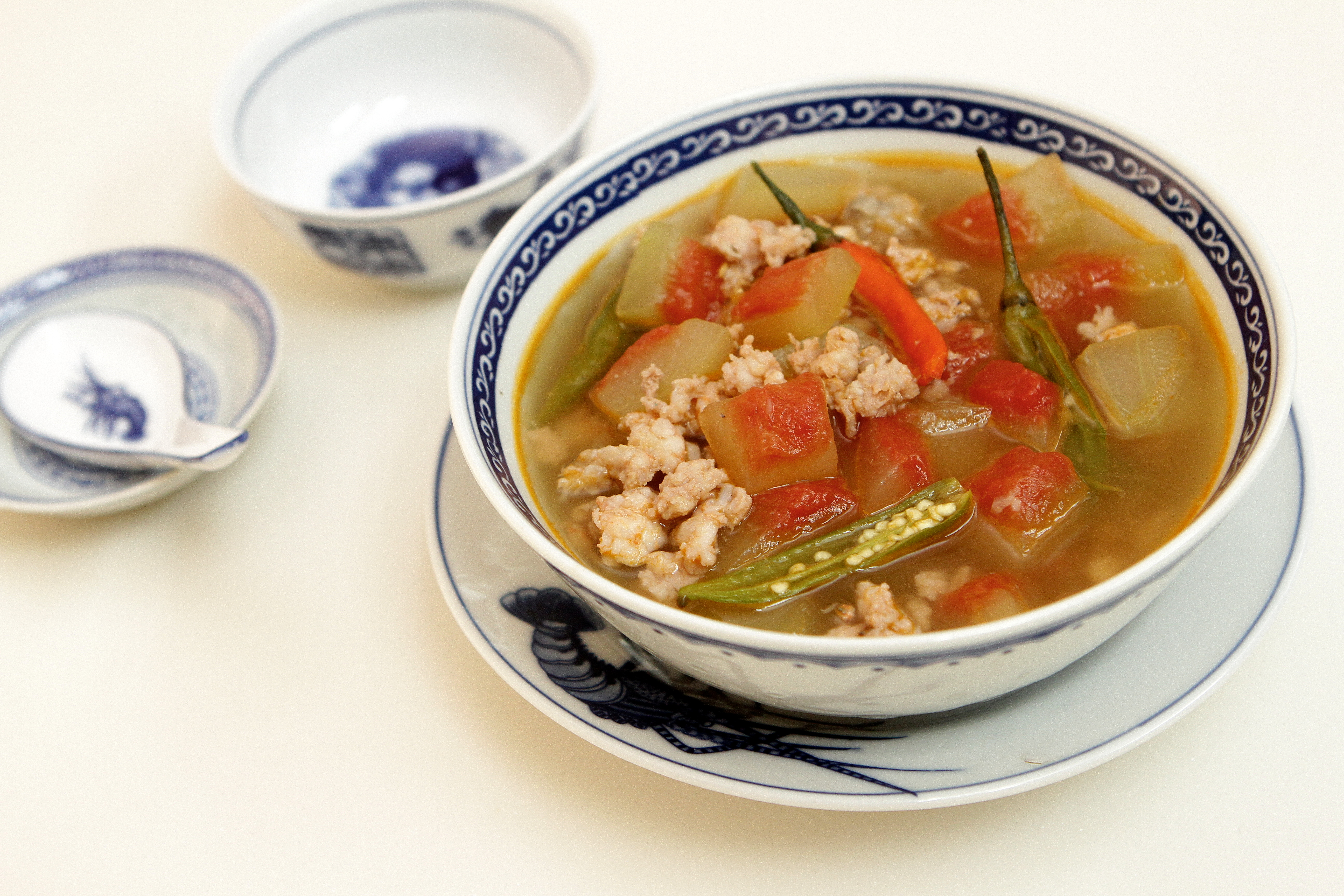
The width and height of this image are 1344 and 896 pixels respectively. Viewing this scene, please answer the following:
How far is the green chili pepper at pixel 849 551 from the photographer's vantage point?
1.80 meters

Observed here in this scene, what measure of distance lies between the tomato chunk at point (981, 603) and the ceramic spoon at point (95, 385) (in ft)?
6.81

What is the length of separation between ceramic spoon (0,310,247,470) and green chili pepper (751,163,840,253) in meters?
1.70

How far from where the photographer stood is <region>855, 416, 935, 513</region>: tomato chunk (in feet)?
6.33

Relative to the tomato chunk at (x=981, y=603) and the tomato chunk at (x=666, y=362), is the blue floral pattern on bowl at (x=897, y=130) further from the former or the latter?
the tomato chunk at (x=981, y=603)

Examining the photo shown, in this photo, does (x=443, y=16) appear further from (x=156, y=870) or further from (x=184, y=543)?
(x=156, y=870)

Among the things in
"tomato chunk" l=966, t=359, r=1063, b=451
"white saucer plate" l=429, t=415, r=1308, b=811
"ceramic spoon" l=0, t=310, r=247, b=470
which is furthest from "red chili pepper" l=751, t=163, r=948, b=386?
"ceramic spoon" l=0, t=310, r=247, b=470

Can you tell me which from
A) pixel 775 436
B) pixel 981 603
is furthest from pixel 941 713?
pixel 775 436

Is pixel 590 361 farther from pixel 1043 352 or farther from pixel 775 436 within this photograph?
pixel 1043 352

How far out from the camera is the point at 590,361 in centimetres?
227

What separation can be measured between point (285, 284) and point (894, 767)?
2654 mm

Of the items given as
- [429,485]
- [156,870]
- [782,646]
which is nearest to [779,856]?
[782,646]

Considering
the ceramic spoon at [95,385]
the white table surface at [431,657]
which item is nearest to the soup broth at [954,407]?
the white table surface at [431,657]

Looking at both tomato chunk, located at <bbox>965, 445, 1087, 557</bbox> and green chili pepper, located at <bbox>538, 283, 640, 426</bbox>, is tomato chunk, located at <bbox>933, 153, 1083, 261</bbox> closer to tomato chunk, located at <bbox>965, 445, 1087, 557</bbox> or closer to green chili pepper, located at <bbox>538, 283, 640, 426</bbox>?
tomato chunk, located at <bbox>965, 445, 1087, 557</bbox>

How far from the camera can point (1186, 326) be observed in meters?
2.07
